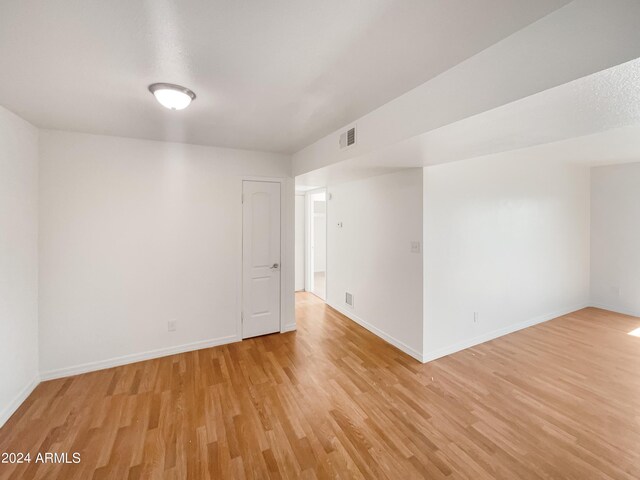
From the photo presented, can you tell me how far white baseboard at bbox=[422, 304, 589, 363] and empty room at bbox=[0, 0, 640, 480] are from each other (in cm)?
3

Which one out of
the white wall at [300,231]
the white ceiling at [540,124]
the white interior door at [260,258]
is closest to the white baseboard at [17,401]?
the white interior door at [260,258]

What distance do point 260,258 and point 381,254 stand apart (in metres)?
1.66

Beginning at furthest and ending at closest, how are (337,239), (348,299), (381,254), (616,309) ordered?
1. (337,239)
2. (616,309)
3. (348,299)
4. (381,254)

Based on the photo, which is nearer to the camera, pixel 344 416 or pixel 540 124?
pixel 540 124

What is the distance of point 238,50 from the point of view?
4.60 ft

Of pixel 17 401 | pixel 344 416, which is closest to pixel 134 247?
pixel 17 401

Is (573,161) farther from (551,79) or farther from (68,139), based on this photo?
(68,139)

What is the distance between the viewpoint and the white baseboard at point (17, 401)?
6.78 feet

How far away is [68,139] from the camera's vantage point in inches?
106

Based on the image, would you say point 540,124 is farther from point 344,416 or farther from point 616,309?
point 616,309

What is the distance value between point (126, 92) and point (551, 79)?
2.50 metres

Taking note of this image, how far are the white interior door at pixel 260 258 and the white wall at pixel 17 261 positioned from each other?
198cm

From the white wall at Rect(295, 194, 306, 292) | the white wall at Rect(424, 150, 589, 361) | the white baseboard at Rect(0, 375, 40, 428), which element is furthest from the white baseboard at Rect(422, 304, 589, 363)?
the white baseboard at Rect(0, 375, 40, 428)

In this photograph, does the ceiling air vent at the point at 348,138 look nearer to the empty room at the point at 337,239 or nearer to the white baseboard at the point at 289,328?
the empty room at the point at 337,239
